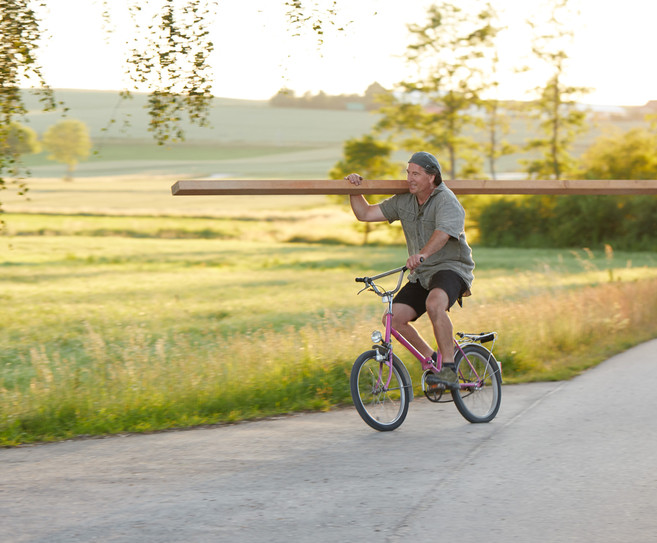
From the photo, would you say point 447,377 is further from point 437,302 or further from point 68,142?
point 68,142

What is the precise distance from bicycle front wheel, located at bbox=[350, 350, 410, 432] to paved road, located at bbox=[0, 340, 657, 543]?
142 mm

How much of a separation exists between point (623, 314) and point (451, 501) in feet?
31.3

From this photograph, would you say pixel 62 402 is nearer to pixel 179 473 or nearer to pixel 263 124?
pixel 179 473

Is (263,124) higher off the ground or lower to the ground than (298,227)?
higher

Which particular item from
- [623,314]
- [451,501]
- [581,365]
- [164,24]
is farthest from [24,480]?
[623,314]

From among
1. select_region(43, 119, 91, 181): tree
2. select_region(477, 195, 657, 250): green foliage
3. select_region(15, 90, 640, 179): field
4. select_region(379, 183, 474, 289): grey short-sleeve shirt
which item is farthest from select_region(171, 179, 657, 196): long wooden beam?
select_region(43, 119, 91, 181): tree

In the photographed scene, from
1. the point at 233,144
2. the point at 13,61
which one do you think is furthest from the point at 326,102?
the point at 13,61

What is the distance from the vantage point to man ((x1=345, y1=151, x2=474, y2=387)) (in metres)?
7.28

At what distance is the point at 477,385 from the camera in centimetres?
766

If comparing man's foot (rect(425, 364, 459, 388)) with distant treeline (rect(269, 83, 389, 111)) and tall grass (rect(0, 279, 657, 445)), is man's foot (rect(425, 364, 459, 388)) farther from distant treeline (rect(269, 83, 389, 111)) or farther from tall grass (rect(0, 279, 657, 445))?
distant treeline (rect(269, 83, 389, 111))

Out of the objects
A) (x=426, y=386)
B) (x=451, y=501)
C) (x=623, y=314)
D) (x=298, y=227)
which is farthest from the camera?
(x=298, y=227)

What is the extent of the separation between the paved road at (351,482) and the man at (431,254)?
0.79m

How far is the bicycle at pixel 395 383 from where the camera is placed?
7.30m

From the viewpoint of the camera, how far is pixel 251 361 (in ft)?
31.3
